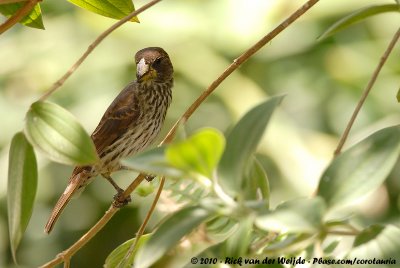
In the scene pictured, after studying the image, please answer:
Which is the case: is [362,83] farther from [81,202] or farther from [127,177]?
[81,202]

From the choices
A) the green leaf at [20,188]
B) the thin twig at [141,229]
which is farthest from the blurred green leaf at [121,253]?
the green leaf at [20,188]

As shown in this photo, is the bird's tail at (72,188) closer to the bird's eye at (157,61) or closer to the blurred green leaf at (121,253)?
the bird's eye at (157,61)

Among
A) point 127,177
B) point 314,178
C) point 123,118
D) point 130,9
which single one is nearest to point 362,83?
point 314,178

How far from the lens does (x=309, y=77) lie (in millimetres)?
3996

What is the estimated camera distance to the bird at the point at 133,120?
8.95 feet

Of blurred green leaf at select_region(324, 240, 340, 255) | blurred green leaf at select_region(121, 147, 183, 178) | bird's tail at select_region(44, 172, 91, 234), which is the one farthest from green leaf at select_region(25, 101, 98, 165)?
bird's tail at select_region(44, 172, 91, 234)

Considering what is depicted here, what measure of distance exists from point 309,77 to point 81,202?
4.28 feet

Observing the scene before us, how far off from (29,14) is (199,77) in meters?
2.37

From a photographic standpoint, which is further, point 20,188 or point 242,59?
point 242,59

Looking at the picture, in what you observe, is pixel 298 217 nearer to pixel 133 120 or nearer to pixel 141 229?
pixel 141 229

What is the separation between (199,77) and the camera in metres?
4.05

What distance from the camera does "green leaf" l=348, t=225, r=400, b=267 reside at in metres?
1.12

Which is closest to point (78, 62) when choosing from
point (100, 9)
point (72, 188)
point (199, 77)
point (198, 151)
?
point (100, 9)

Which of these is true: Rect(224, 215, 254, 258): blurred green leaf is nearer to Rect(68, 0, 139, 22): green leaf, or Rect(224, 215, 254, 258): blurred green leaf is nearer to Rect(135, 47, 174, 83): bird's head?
Rect(68, 0, 139, 22): green leaf
